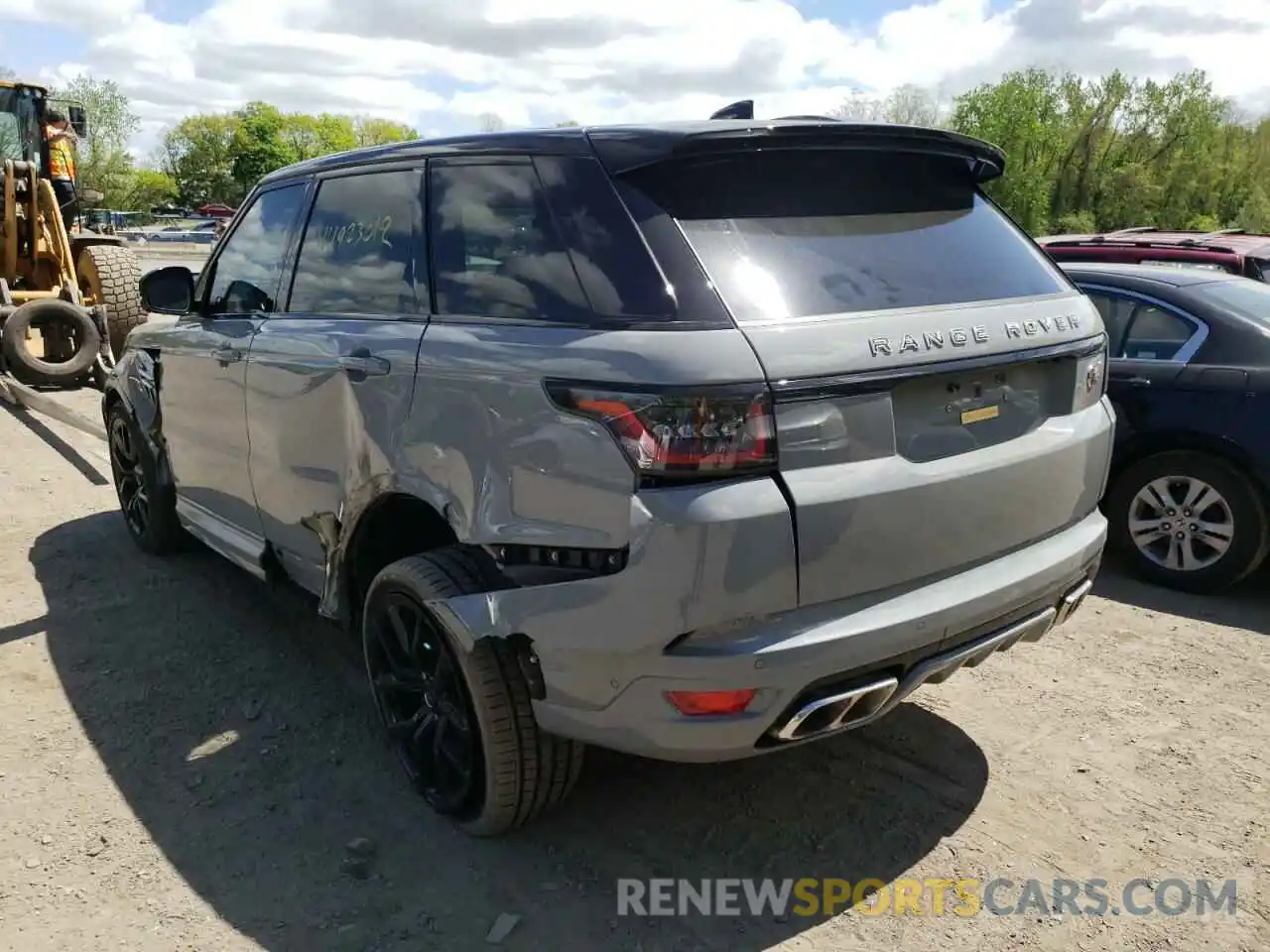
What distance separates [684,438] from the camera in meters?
2.30

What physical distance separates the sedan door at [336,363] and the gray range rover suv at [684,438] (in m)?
0.02

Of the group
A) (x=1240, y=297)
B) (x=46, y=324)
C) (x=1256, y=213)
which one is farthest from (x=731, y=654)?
(x=1256, y=213)

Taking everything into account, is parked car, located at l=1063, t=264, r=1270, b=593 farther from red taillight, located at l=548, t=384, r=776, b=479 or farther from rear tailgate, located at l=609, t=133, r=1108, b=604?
red taillight, located at l=548, t=384, r=776, b=479

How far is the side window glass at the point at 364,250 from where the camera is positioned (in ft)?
10.5

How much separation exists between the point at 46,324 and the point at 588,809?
30.4 feet

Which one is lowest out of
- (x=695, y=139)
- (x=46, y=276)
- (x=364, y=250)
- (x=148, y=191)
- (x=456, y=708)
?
(x=456, y=708)

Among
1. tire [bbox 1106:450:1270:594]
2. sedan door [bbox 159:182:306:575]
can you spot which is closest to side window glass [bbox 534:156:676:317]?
sedan door [bbox 159:182:306:575]

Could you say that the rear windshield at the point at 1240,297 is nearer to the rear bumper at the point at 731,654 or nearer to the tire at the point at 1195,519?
the tire at the point at 1195,519

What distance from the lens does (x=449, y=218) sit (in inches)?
121

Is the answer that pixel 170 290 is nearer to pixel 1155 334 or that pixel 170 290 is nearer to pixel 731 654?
pixel 731 654

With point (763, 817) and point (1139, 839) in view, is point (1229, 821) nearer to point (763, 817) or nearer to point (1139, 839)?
point (1139, 839)

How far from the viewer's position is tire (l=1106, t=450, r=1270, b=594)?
4.85 meters

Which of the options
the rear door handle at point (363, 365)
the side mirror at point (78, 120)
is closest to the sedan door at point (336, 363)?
the rear door handle at point (363, 365)

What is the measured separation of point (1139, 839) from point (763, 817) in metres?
1.06
